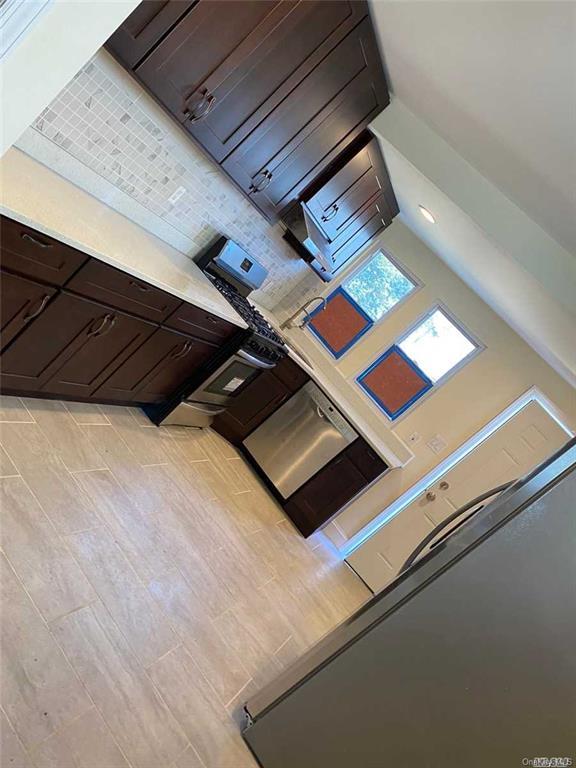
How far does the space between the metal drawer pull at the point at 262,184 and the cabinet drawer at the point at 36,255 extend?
44.1 inches

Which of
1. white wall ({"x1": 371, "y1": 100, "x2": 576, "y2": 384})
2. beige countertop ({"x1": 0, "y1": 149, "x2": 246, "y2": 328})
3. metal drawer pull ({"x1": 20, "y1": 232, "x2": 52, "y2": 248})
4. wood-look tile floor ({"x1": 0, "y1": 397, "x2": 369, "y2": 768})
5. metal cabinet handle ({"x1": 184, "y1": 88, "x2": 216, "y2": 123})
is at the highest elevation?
white wall ({"x1": 371, "y1": 100, "x2": 576, "y2": 384})

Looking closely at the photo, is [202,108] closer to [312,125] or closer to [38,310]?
[312,125]

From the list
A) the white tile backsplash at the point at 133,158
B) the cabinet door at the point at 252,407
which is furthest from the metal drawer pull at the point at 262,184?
the cabinet door at the point at 252,407

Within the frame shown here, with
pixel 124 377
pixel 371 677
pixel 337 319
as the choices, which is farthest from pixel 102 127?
pixel 337 319

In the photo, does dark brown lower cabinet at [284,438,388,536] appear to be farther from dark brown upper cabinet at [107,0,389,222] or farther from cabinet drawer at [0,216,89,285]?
cabinet drawer at [0,216,89,285]

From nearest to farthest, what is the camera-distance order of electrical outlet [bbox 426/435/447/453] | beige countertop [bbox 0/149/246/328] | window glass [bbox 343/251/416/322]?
beige countertop [bbox 0/149/246/328]
electrical outlet [bbox 426/435/447/453]
window glass [bbox 343/251/416/322]

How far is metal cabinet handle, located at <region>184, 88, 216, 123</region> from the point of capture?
2158mm

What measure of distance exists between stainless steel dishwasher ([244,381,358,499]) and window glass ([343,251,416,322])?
127 cm

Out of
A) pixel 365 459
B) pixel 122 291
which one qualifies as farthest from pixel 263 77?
pixel 365 459

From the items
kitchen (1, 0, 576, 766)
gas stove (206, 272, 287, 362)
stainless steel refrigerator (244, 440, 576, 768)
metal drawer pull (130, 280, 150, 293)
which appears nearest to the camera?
stainless steel refrigerator (244, 440, 576, 768)

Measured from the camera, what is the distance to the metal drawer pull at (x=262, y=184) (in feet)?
9.16

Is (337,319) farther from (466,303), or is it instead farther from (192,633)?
(192,633)

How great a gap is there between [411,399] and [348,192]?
82.4 inches

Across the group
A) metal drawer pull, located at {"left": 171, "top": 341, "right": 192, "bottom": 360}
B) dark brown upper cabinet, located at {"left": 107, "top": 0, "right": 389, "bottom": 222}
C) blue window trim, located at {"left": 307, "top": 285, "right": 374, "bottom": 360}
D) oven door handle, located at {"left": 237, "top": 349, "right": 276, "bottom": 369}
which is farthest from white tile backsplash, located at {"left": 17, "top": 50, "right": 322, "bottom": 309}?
blue window trim, located at {"left": 307, "top": 285, "right": 374, "bottom": 360}
